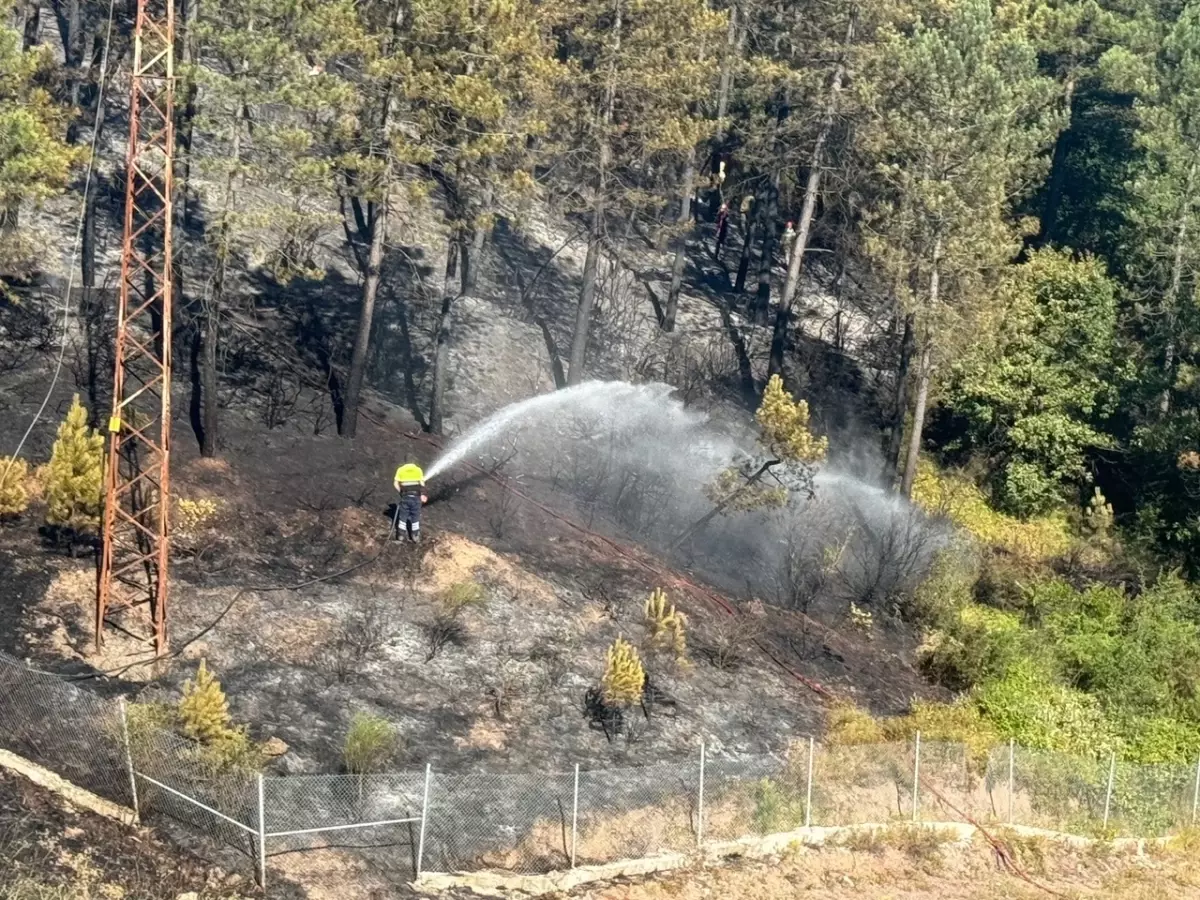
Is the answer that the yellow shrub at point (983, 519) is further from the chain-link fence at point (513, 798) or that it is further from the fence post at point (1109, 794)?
the chain-link fence at point (513, 798)

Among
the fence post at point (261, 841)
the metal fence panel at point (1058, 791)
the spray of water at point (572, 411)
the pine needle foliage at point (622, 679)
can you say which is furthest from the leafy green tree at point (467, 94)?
the fence post at point (261, 841)

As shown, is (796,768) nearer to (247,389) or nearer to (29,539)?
(29,539)

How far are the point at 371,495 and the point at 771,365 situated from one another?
547 inches

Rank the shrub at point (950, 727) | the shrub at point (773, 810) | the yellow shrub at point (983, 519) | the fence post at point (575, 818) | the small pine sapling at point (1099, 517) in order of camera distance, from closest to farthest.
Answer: the fence post at point (575, 818)
the shrub at point (773, 810)
the shrub at point (950, 727)
the yellow shrub at point (983, 519)
the small pine sapling at point (1099, 517)

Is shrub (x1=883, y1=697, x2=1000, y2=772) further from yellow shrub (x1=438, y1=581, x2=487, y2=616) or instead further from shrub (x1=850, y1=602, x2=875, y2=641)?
yellow shrub (x1=438, y1=581, x2=487, y2=616)

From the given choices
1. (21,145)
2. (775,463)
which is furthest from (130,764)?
(775,463)

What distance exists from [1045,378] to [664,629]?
678 inches

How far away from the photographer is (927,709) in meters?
25.9

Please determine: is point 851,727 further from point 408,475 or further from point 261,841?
point 261,841

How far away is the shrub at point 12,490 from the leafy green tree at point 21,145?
5.13 metres

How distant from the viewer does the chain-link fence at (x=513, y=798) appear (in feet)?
58.7

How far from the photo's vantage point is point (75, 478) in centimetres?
2394

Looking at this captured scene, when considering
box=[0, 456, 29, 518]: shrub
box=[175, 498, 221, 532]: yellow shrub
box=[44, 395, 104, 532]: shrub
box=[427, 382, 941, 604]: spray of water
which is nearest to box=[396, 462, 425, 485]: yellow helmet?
box=[175, 498, 221, 532]: yellow shrub

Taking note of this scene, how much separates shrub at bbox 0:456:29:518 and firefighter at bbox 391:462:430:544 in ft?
20.5
